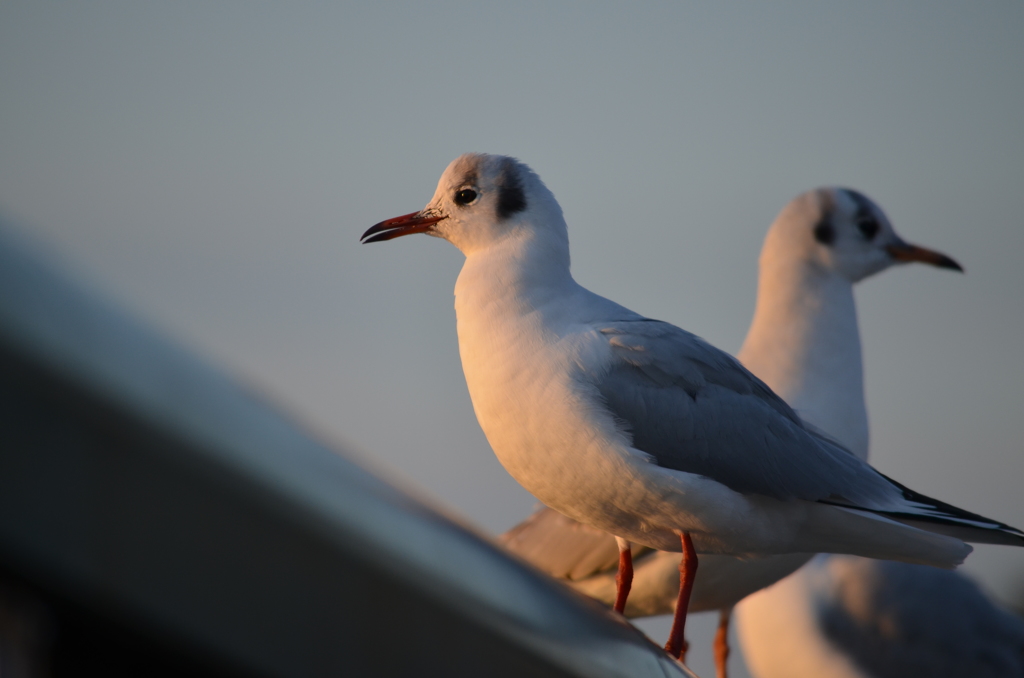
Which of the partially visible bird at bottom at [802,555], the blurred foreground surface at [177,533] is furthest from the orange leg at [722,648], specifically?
the blurred foreground surface at [177,533]

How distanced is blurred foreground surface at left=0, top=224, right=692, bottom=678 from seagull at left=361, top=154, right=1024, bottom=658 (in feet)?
6.00

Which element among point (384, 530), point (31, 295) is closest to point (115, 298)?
point (31, 295)

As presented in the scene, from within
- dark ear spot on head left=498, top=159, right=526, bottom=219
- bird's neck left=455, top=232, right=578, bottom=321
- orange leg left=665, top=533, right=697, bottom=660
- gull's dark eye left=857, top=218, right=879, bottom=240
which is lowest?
orange leg left=665, top=533, right=697, bottom=660

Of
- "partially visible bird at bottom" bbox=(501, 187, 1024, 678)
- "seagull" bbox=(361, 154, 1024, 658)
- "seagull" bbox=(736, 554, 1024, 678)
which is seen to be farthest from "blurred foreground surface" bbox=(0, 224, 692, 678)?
→ "seagull" bbox=(736, 554, 1024, 678)

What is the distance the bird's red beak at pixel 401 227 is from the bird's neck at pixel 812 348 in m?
1.39

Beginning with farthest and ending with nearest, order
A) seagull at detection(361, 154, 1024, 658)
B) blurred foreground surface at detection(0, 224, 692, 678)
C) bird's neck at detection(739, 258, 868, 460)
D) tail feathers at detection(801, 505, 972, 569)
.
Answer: bird's neck at detection(739, 258, 868, 460) → tail feathers at detection(801, 505, 972, 569) → seagull at detection(361, 154, 1024, 658) → blurred foreground surface at detection(0, 224, 692, 678)

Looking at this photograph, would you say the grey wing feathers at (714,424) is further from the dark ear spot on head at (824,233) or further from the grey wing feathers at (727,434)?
the dark ear spot on head at (824,233)

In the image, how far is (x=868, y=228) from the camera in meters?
4.15

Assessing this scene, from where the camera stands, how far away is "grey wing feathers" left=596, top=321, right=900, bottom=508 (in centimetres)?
240

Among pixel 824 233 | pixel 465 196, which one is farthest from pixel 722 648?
pixel 465 196

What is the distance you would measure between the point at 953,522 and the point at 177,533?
2496 millimetres

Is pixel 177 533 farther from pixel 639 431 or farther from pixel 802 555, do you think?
pixel 802 555

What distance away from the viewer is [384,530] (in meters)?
0.47

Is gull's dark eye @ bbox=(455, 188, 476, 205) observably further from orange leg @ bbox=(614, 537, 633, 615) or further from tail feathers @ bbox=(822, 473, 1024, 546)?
tail feathers @ bbox=(822, 473, 1024, 546)
